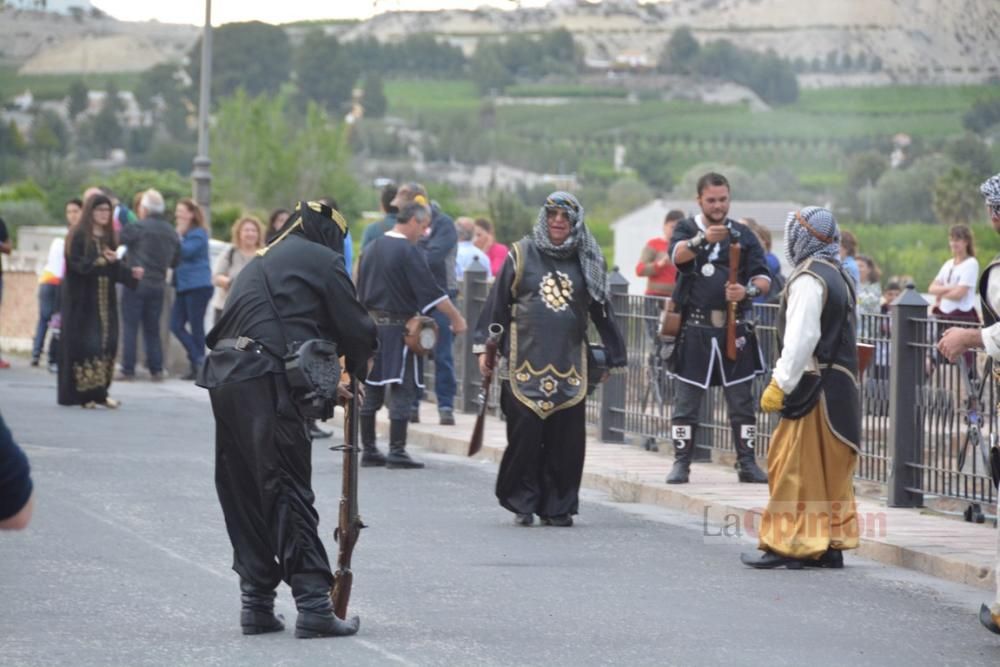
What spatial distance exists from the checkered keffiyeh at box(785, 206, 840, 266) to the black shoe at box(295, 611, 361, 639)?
351 centimetres

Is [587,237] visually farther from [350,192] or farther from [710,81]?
[710,81]

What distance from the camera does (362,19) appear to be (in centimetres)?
18425

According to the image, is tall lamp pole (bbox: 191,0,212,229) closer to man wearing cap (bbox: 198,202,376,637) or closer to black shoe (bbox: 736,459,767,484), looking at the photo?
black shoe (bbox: 736,459,767,484)

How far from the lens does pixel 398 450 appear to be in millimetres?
14617

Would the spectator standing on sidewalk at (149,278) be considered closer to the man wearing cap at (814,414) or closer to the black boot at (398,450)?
the black boot at (398,450)

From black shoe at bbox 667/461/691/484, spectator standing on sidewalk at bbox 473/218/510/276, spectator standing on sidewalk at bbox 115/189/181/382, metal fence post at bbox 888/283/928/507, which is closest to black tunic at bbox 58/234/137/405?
spectator standing on sidewalk at bbox 115/189/181/382

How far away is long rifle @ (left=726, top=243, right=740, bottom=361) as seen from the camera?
510 inches

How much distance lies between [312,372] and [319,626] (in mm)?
1018

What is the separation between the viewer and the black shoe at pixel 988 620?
27.0 feet

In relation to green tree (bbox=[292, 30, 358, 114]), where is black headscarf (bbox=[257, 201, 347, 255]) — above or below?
below

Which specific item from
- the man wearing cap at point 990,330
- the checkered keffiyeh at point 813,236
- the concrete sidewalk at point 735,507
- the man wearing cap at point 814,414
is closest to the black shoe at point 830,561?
the man wearing cap at point 814,414

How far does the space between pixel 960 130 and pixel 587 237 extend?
279ft

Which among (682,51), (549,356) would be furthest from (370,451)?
(682,51)

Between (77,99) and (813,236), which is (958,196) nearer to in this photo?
(813,236)
